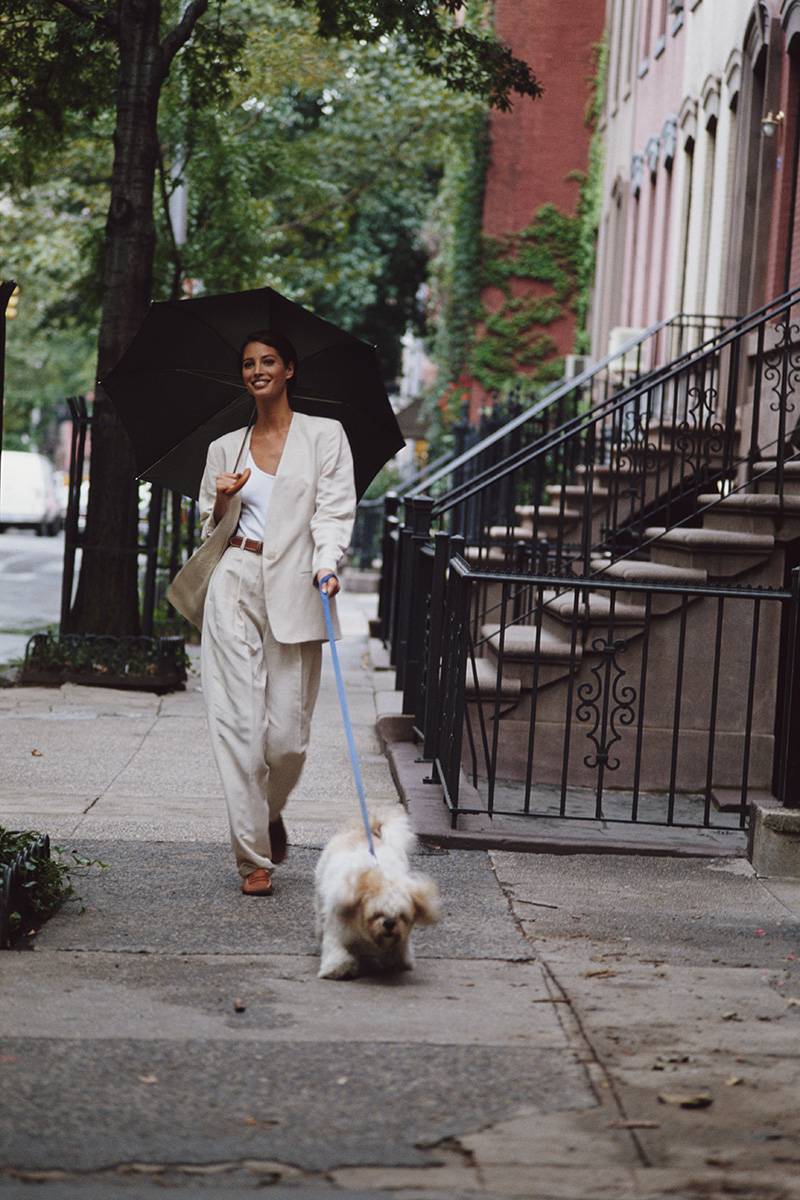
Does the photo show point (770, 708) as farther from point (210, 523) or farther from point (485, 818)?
point (210, 523)

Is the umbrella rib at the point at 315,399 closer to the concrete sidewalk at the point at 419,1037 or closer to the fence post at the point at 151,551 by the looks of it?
the concrete sidewalk at the point at 419,1037

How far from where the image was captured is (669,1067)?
486cm

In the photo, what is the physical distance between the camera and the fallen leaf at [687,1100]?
14.9ft

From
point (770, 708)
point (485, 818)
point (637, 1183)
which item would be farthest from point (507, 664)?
point (637, 1183)

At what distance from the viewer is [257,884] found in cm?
673

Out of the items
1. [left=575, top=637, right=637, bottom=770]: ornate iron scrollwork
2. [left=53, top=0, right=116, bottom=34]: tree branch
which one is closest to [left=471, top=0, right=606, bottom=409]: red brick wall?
[left=53, top=0, right=116, bottom=34]: tree branch

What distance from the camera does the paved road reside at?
17.9 m

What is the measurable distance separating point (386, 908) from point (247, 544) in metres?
1.88

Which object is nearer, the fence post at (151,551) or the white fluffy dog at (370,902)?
the white fluffy dog at (370,902)

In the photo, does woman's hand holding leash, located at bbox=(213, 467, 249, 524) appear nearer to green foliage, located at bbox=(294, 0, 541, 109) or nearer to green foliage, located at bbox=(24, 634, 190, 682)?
green foliage, located at bbox=(24, 634, 190, 682)

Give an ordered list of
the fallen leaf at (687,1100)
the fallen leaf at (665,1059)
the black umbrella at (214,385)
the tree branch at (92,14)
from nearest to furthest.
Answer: the fallen leaf at (687,1100) < the fallen leaf at (665,1059) < the black umbrella at (214,385) < the tree branch at (92,14)

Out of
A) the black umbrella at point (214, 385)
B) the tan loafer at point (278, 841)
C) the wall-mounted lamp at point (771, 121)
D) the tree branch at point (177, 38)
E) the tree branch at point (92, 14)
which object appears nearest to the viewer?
the tan loafer at point (278, 841)

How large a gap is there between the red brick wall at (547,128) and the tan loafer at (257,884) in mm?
23665

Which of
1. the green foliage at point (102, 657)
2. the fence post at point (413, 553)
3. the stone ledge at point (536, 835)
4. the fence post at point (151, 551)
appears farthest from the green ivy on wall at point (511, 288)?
the stone ledge at point (536, 835)
